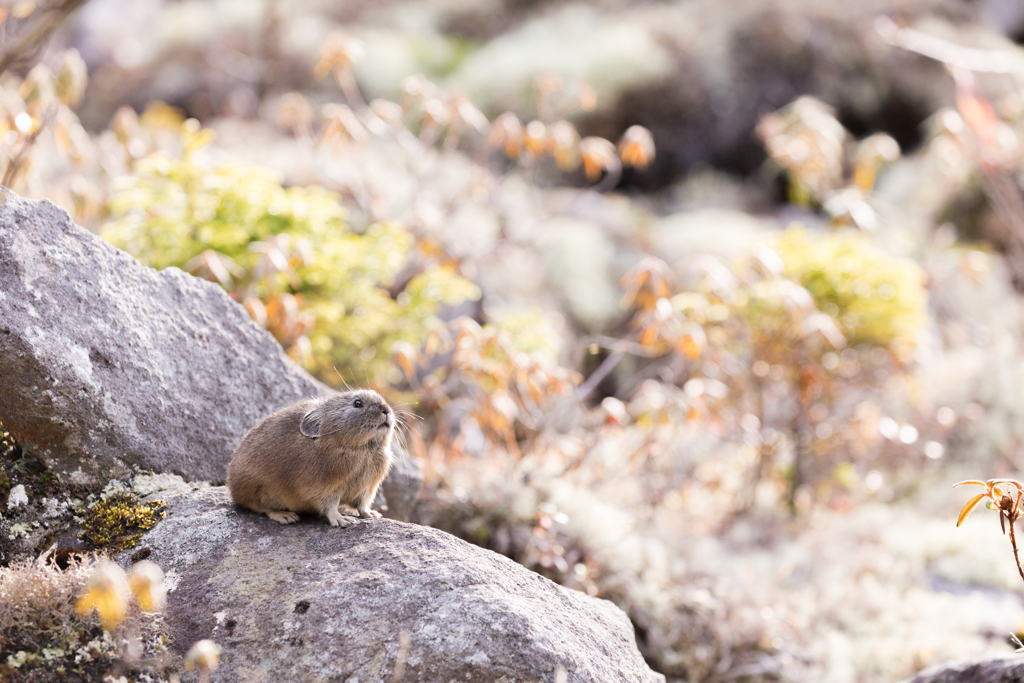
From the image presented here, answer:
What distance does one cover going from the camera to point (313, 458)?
3594mm

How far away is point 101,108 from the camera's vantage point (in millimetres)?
17469

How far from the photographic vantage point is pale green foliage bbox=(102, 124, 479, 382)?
18.2 ft

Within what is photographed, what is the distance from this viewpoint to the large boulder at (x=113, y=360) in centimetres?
345

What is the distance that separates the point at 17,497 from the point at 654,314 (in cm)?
450

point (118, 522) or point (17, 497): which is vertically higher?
point (17, 497)

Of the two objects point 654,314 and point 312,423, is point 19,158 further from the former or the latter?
point 654,314

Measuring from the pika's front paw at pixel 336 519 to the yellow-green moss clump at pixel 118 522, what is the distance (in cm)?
77

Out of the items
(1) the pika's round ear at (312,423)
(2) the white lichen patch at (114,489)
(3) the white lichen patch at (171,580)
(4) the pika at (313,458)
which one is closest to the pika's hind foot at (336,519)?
(4) the pika at (313,458)

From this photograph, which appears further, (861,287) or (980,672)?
(861,287)

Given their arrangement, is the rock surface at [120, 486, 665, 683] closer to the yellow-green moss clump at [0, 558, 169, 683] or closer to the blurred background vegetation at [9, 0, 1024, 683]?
the yellow-green moss clump at [0, 558, 169, 683]

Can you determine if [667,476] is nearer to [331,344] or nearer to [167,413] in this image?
[331,344]

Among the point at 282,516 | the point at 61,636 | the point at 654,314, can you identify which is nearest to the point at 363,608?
the point at 282,516

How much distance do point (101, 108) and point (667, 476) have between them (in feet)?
53.0

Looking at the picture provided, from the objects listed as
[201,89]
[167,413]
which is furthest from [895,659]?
[201,89]
